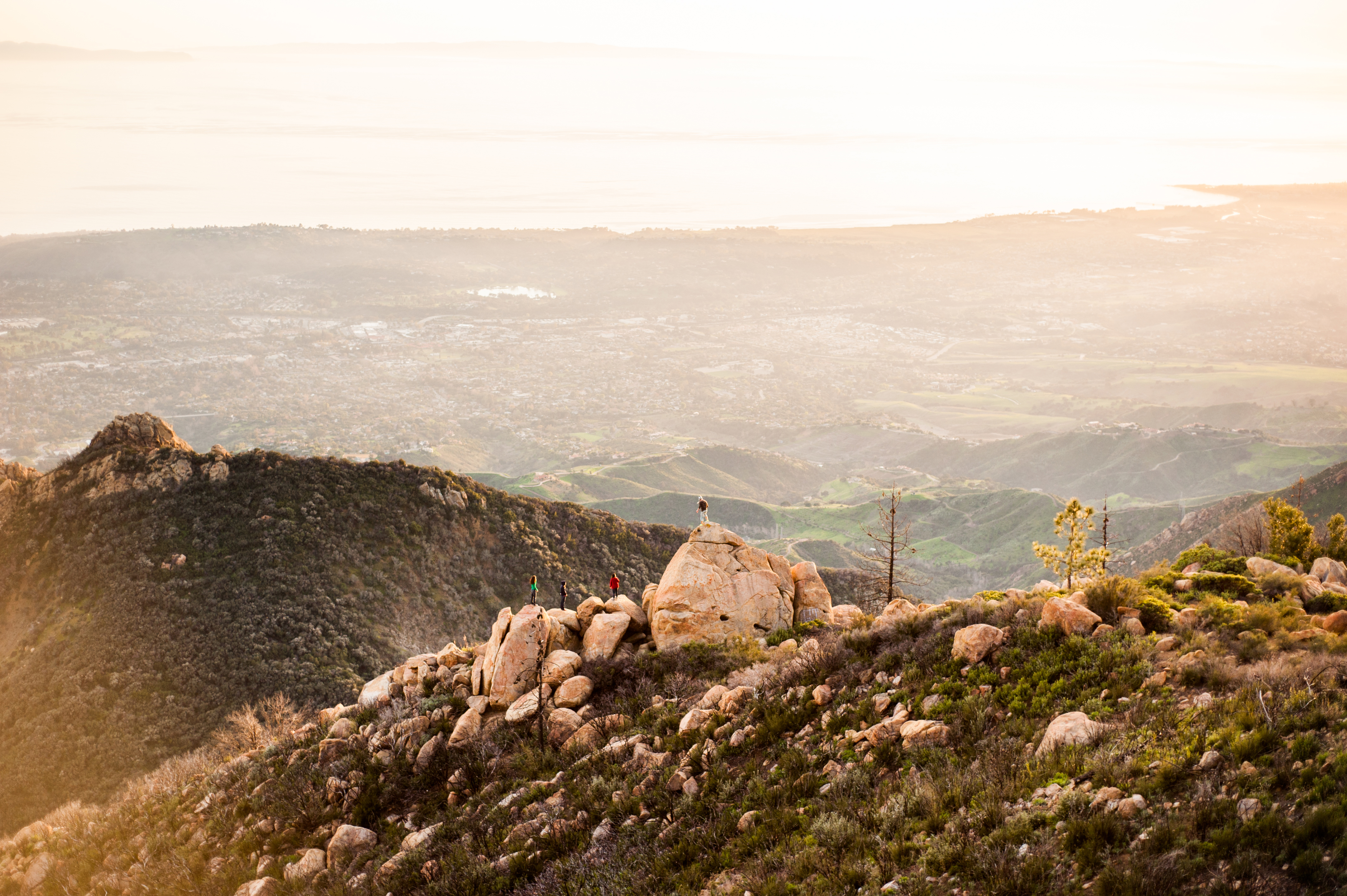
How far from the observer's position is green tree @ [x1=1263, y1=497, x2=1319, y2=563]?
28359 mm

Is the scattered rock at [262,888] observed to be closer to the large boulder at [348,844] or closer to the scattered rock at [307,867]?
the scattered rock at [307,867]

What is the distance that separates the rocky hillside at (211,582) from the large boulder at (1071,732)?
36.2 m

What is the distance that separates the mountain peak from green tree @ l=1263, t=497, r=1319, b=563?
63.6 meters

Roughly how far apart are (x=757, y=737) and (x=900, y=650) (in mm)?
3747

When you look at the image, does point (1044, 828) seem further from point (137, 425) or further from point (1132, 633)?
A: point (137, 425)

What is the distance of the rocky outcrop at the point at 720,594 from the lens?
23000 millimetres

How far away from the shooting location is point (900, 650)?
17.1 metres

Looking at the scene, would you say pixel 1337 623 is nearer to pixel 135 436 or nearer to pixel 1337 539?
pixel 1337 539

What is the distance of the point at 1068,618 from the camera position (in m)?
15.4

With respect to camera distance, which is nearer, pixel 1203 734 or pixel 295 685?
pixel 1203 734

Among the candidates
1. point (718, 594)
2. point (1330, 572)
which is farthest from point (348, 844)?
point (1330, 572)

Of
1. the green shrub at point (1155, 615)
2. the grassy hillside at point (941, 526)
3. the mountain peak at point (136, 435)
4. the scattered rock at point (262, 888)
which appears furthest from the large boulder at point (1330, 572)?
the grassy hillside at point (941, 526)

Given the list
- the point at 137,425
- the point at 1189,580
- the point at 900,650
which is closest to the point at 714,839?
the point at 900,650

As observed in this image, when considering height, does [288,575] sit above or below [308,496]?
below
